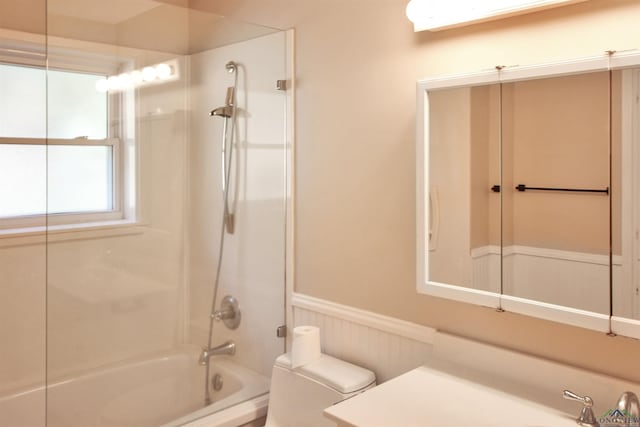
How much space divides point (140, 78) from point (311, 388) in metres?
1.44

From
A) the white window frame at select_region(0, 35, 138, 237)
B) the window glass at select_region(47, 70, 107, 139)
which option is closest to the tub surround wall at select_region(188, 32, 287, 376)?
the white window frame at select_region(0, 35, 138, 237)

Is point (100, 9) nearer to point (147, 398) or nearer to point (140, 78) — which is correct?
point (140, 78)

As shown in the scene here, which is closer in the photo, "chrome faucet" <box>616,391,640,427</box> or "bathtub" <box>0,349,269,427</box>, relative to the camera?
"chrome faucet" <box>616,391,640,427</box>

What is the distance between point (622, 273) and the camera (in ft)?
4.83

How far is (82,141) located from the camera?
2184 millimetres

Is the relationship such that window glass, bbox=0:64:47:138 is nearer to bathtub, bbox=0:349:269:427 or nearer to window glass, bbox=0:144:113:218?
window glass, bbox=0:144:113:218

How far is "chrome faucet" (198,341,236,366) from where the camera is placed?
250 centimetres

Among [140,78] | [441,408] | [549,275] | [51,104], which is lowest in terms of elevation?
[441,408]

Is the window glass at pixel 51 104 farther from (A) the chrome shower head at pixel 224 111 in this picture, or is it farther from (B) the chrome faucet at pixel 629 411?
(B) the chrome faucet at pixel 629 411

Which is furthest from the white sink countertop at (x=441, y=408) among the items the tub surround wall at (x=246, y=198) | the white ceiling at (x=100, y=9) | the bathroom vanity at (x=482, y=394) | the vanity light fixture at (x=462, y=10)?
the white ceiling at (x=100, y=9)

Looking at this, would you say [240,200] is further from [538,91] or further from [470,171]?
[538,91]

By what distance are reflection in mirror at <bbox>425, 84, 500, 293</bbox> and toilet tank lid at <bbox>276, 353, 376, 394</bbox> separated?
0.50 m

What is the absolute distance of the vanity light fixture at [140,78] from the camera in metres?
2.23

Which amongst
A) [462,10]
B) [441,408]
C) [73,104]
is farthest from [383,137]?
[73,104]
